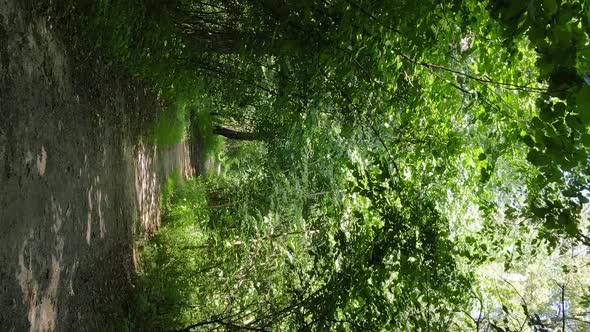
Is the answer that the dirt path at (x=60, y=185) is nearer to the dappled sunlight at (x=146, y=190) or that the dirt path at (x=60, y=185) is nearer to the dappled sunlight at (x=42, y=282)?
the dappled sunlight at (x=42, y=282)

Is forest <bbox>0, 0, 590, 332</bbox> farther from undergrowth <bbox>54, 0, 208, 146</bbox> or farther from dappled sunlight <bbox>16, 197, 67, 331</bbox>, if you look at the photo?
dappled sunlight <bbox>16, 197, 67, 331</bbox>

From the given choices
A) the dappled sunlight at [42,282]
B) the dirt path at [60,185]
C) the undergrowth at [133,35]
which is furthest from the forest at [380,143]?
the dappled sunlight at [42,282]

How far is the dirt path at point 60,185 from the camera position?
328 cm

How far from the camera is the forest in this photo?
227 cm

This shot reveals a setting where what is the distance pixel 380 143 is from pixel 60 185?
2.96m

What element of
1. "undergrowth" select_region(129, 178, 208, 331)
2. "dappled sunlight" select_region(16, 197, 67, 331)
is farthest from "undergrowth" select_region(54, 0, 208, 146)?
"undergrowth" select_region(129, 178, 208, 331)

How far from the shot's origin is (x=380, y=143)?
4.91 metres

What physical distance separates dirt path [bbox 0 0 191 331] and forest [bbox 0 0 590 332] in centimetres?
34

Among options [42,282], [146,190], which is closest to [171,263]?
[146,190]

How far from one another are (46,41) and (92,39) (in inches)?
29.0

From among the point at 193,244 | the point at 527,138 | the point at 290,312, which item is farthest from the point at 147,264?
the point at 527,138

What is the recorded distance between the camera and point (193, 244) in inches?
289

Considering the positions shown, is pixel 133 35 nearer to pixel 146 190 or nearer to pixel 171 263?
pixel 171 263

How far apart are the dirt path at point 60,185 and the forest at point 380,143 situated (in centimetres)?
34
